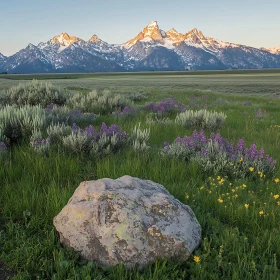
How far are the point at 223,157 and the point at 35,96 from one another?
9.39 metres

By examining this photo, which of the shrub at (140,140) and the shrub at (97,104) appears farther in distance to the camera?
the shrub at (97,104)

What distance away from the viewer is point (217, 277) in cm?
234

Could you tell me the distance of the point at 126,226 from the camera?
2.59 meters

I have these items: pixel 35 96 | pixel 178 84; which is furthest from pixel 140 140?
pixel 178 84

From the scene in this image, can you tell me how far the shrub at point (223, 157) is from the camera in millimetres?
4426

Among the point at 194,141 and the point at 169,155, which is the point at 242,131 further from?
the point at 169,155

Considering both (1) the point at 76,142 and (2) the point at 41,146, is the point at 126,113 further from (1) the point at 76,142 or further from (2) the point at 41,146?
(2) the point at 41,146

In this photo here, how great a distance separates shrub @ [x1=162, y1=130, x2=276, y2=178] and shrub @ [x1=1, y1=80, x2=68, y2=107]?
763cm

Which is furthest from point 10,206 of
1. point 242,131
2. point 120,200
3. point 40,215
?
point 242,131

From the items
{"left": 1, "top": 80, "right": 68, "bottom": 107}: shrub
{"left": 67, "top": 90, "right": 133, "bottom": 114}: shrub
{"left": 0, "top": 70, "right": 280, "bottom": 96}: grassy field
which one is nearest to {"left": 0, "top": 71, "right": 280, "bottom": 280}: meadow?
{"left": 67, "top": 90, "right": 133, "bottom": 114}: shrub

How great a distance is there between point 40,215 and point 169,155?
97.4 inches

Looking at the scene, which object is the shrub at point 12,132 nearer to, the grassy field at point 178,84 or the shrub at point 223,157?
the shrub at point 223,157

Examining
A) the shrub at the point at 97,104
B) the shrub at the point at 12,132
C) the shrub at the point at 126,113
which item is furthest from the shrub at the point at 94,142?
the shrub at the point at 97,104

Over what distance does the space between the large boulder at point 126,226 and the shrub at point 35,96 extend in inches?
358
